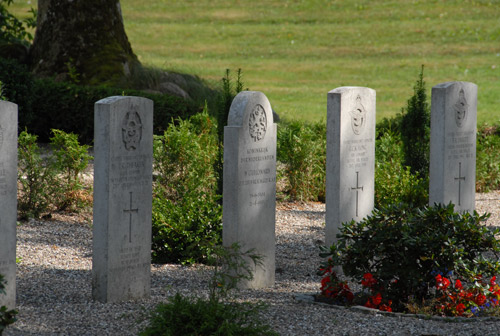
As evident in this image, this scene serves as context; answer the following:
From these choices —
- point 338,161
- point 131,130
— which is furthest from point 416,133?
point 131,130

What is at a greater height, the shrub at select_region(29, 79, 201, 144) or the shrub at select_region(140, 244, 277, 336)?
the shrub at select_region(29, 79, 201, 144)

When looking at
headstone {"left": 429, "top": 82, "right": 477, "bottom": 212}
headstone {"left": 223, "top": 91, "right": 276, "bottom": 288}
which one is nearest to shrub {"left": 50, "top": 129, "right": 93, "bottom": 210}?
headstone {"left": 223, "top": 91, "right": 276, "bottom": 288}

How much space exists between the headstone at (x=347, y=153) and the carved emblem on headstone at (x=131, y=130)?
198 cm

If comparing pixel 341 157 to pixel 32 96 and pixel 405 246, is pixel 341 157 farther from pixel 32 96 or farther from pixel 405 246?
pixel 32 96

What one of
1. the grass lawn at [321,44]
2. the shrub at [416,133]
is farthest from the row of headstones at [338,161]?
the grass lawn at [321,44]

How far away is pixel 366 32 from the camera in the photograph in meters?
28.5

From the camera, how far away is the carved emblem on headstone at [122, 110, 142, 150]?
524 centimetres

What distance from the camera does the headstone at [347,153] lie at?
6.60 metres

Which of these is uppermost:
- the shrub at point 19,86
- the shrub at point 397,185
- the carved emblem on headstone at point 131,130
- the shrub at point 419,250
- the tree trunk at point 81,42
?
the tree trunk at point 81,42

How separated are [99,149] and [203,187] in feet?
12.0

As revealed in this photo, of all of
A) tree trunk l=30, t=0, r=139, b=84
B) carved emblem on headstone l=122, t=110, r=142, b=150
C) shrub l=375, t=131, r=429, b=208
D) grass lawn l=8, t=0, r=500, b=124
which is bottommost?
shrub l=375, t=131, r=429, b=208

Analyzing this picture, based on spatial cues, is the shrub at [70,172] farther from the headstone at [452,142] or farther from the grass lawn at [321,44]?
the grass lawn at [321,44]

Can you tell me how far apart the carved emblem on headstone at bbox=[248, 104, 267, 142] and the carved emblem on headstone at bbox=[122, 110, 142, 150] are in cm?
94

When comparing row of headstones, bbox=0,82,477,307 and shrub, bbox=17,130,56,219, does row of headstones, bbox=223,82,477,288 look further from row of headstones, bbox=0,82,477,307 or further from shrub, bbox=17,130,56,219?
shrub, bbox=17,130,56,219
